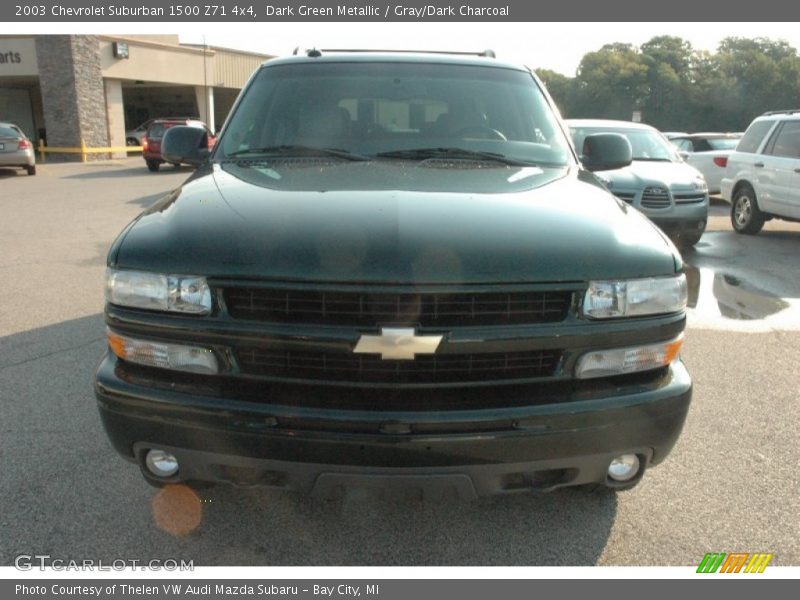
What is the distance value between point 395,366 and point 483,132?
1741 millimetres

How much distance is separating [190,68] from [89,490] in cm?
3775

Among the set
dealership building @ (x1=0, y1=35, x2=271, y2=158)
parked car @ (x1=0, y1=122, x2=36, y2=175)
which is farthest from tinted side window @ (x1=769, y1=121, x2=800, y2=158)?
dealership building @ (x1=0, y1=35, x2=271, y2=158)

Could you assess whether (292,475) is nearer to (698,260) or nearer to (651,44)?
(698,260)

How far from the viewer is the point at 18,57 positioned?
1203 inches

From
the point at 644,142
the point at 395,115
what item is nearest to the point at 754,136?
the point at 644,142

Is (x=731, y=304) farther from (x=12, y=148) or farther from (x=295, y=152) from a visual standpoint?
(x=12, y=148)

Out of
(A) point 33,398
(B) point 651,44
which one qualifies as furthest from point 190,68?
(B) point 651,44

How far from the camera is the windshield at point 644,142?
33.1 feet

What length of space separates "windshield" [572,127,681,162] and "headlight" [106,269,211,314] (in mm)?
8563

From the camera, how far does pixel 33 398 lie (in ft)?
13.0

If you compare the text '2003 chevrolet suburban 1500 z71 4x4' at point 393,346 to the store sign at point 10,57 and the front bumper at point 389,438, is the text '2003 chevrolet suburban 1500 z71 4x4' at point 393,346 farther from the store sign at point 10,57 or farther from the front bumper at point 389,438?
the store sign at point 10,57

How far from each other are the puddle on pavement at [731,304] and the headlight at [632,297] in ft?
12.5

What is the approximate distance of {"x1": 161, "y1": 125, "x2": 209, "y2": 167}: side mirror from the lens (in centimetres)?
376

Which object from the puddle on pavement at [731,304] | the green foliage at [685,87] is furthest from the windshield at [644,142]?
the green foliage at [685,87]
